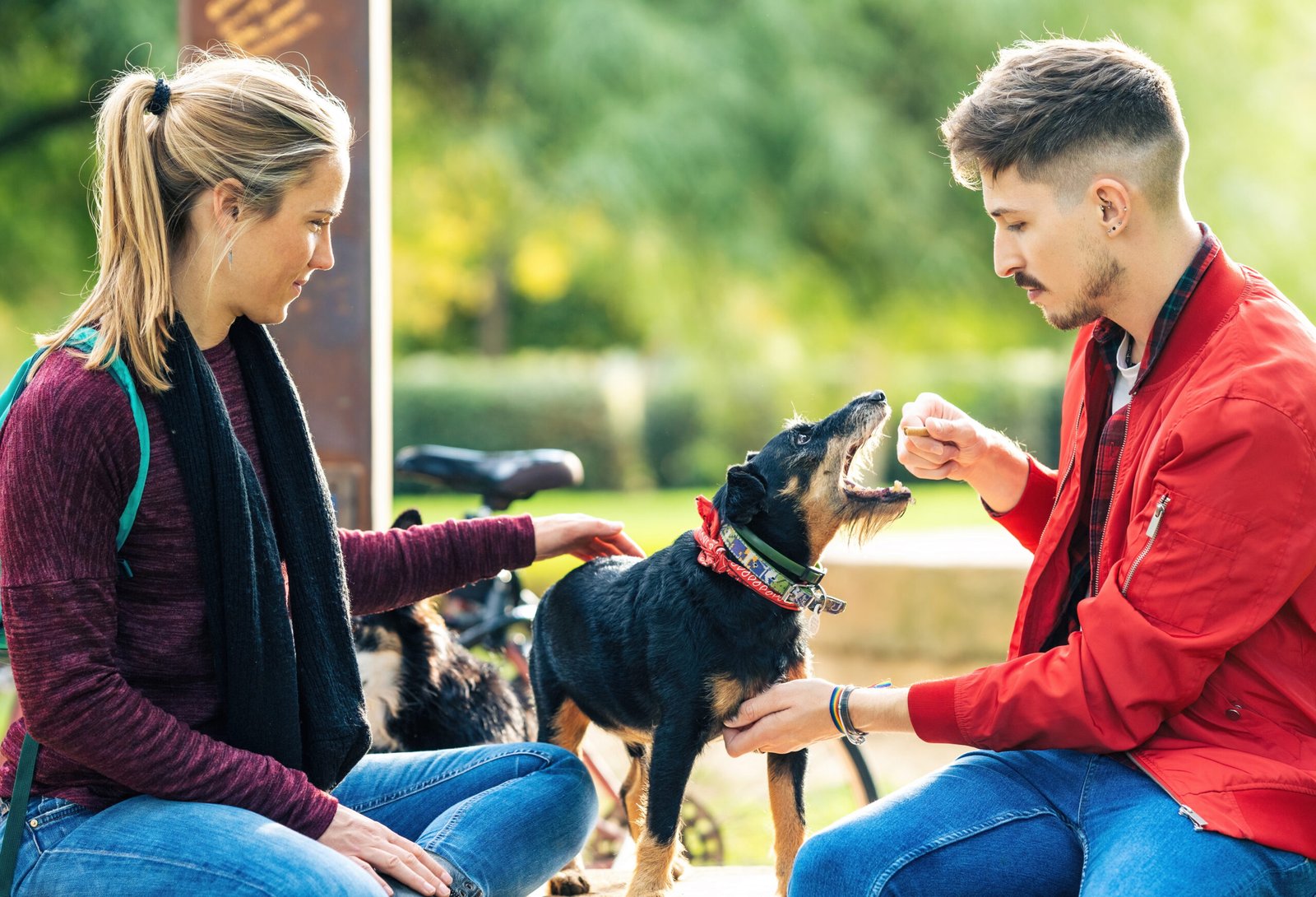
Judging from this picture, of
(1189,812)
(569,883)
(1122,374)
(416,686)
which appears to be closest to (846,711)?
(1189,812)

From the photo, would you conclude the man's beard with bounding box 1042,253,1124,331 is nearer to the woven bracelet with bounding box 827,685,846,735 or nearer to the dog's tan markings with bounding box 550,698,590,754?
the woven bracelet with bounding box 827,685,846,735

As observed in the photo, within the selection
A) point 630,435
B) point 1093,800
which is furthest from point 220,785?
point 630,435

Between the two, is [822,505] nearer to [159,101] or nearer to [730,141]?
[159,101]

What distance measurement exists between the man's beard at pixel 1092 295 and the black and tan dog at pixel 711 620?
1.93 feet

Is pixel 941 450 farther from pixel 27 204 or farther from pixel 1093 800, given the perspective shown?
pixel 27 204

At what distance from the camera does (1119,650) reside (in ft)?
7.67

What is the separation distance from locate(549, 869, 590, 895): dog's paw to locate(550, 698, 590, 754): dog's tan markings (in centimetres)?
35

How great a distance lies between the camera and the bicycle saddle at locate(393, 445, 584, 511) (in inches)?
180

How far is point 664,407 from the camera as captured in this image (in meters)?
16.7

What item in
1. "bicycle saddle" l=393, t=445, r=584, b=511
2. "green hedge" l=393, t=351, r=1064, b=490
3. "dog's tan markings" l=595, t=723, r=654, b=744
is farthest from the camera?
"green hedge" l=393, t=351, r=1064, b=490

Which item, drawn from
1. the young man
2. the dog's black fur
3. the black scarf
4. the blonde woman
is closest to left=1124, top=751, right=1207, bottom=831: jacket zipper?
the young man

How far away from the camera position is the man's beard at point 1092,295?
2.55 meters

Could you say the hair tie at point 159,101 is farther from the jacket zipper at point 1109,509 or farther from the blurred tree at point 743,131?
the blurred tree at point 743,131

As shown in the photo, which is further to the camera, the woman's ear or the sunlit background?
the sunlit background
